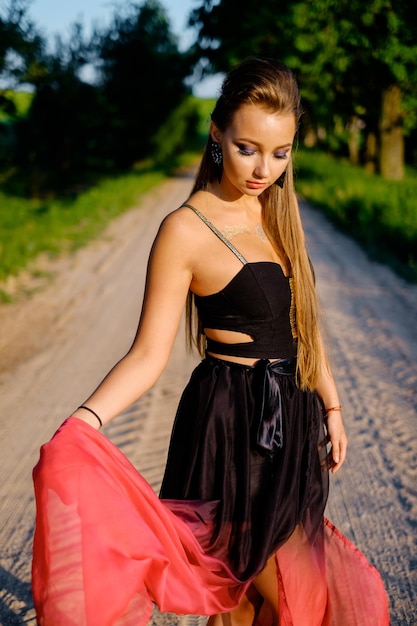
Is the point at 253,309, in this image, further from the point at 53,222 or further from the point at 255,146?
the point at 53,222

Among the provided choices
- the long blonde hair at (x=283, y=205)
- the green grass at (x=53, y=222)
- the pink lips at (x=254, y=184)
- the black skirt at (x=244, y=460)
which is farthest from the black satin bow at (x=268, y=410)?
the green grass at (x=53, y=222)

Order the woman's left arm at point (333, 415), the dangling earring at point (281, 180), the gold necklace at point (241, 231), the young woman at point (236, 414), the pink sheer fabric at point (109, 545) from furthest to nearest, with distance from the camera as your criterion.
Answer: the woman's left arm at point (333, 415), the dangling earring at point (281, 180), the gold necklace at point (241, 231), the young woman at point (236, 414), the pink sheer fabric at point (109, 545)

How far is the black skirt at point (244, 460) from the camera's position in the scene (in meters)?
1.95

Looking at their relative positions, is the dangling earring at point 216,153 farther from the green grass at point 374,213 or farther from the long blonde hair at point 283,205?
the green grass at point 374,213

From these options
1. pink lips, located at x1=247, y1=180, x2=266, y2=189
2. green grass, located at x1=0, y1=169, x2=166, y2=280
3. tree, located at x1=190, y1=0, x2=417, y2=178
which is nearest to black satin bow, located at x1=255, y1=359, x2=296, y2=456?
pink lips, located at x1=247, y1=180, x2=266, y2=189

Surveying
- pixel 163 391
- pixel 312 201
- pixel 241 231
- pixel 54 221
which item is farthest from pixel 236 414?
pixel 312 201

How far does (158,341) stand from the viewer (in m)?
1.89

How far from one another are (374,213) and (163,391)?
8970 mm

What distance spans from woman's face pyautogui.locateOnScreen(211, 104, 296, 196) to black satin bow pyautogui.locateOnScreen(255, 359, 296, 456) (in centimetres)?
57

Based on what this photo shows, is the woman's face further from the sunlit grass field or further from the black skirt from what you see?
the sunlit grass field

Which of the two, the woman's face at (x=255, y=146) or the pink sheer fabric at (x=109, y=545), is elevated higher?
the woman's face at (x=255, y=146)

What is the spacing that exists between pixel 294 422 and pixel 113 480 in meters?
0.68

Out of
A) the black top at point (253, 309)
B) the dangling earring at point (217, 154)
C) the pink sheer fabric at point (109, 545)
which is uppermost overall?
the dangling earring at point (217, 154)

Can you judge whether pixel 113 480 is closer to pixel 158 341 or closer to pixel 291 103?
pixel 158 341
